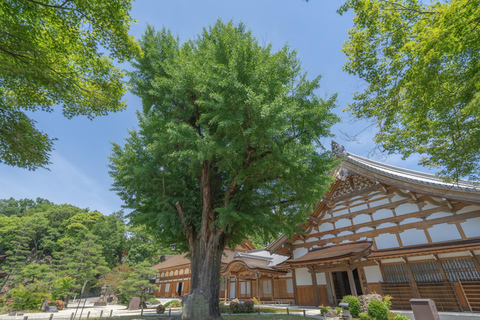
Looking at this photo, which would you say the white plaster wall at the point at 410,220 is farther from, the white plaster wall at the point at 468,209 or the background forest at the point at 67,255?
the background forest at the point at 67,255

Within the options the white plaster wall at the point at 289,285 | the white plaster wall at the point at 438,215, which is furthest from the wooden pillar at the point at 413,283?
the white plaster wall at the point at 289,285

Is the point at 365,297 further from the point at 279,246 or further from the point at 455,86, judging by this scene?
the point at 455,86

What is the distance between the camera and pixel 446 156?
702 centimetres

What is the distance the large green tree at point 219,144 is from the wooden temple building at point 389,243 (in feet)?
10.6

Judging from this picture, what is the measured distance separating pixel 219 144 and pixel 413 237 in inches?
420

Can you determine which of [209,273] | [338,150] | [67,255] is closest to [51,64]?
[209,273]

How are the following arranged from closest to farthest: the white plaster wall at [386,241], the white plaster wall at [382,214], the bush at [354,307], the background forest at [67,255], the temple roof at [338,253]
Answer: the bush at [354,307] → the temple roof at [338,253] → the white plaster wall at [386,241] → the white plaster wall at [382,214] → the background forest at [67,255]

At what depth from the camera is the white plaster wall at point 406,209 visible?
35.3 ft

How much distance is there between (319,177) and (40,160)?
1026cm

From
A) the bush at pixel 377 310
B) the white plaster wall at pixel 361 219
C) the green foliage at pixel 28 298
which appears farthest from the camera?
the green foliage at pixel 28 298

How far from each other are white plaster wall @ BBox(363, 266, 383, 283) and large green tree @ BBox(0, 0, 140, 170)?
47.2 feet

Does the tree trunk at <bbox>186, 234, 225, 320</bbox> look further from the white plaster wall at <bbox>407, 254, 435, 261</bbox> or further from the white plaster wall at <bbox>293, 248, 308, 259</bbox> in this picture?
the white plaster wall at <bbox>407, 254, 435, 261</bbox>

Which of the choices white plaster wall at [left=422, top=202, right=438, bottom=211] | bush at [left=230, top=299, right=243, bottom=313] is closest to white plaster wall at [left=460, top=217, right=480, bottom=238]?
white plaster wall at [left=422, top=202, right=438, bottom=211]

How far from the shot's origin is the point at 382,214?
1178 centimetres
